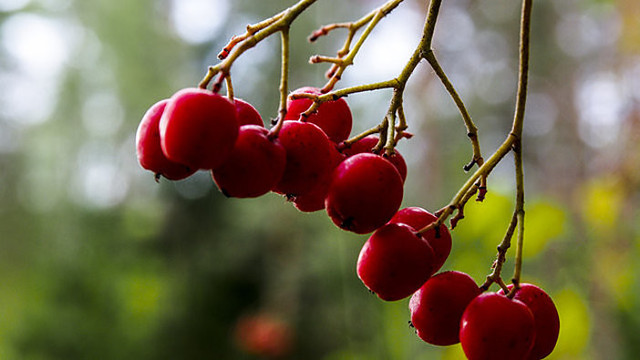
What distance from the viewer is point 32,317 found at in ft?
13.8

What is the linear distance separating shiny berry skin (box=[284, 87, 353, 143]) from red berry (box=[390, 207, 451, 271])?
102 mm

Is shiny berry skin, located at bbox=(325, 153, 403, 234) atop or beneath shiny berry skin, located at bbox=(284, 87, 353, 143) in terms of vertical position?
beneath

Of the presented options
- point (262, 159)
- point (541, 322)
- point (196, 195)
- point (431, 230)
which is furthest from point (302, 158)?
point (196, 195)

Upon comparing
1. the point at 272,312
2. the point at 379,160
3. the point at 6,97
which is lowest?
the point at 379,160

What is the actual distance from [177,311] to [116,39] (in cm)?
243

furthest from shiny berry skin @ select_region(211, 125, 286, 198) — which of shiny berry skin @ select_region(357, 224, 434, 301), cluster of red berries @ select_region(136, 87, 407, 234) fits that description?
shiny berry skin @ select_region(357, 224, 434, 301)

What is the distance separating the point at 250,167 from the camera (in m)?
0.47

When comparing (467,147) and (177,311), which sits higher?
(467,147)

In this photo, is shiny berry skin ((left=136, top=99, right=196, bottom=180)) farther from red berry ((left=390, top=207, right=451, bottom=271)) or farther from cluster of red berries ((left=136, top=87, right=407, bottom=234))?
red berry ((left=390, top=207, right=451, bottom=271))

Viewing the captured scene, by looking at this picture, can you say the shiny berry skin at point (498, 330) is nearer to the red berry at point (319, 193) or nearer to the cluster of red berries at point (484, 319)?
the cluster of red berries at point (484, 319)

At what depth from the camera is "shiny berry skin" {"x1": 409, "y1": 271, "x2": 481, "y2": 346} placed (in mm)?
561

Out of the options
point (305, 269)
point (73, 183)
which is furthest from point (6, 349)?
point (305, 269)

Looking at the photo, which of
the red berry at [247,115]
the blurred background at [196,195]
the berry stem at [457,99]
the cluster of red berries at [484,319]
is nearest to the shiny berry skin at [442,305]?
the cluster of red berries at [484,319]

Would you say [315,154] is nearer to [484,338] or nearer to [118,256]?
[484,338]
